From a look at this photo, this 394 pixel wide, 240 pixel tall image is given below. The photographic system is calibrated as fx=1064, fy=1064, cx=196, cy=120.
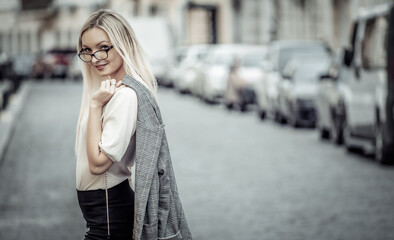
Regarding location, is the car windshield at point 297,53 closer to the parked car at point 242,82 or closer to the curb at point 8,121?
the parked car at point 242,82

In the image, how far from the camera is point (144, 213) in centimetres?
338

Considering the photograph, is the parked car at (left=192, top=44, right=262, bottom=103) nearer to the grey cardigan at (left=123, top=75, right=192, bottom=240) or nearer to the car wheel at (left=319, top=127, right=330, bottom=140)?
the car wheel at (left=319, top=127, right=330, bottom=140)

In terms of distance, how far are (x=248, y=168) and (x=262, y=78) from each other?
10084mm

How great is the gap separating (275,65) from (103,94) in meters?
18.4

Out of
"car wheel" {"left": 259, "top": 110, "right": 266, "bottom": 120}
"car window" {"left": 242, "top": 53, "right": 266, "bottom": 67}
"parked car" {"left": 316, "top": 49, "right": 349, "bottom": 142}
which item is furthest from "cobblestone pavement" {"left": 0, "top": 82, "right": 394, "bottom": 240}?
"car window" {"left": 242, "top": 53, "right": 266, "bottom": 67}

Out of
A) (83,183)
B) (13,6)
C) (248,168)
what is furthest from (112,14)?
(13,6)

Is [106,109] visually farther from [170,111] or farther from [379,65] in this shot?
[170,111]

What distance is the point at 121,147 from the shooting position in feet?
11.3

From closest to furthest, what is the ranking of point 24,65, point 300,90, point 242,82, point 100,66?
point 100,66, point 300,90, point 242,82, point 24,65

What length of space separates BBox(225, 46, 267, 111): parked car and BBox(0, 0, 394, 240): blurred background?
0.11 ft

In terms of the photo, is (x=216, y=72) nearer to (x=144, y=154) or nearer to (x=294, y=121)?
(x=294, y=121)

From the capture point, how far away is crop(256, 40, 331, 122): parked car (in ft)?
70.2

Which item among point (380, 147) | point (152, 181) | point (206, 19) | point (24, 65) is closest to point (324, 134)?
point (380, 147)

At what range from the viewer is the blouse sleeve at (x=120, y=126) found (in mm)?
3426
